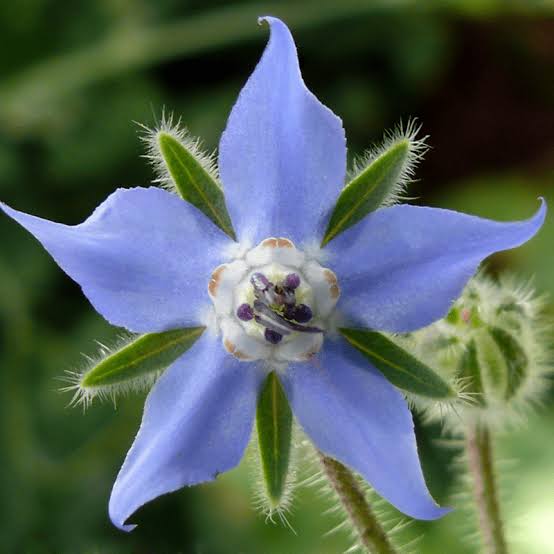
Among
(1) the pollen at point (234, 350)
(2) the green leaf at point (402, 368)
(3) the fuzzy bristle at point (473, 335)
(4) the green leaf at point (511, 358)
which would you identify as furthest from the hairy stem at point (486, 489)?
(1) the pollen at point (234, 350)

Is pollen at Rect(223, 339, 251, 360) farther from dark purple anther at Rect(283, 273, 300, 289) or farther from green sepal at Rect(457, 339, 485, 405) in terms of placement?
green sepal at Rect(457, 339, 485, 405)

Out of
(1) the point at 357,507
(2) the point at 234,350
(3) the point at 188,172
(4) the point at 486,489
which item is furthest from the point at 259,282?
(4) the point at 486,489

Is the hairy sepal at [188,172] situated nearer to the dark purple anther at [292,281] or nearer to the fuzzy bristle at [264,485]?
the dark purple anther at [292,281]

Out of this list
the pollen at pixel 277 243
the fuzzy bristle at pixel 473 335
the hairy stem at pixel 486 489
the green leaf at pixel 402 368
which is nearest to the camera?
the green leaf at pixel 402 368

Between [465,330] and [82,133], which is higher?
[82,133]

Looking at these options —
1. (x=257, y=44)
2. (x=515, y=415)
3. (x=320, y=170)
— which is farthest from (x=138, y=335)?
(x=257, y=44)

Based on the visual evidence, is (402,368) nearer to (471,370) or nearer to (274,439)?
(274,439)

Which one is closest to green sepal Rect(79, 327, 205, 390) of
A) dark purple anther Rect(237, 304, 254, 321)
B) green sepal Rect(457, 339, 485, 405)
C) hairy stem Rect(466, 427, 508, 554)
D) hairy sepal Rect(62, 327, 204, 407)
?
hairy sepal Rect(62, 327, 204, 407)

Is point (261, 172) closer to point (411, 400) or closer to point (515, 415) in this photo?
point (411, 400)
